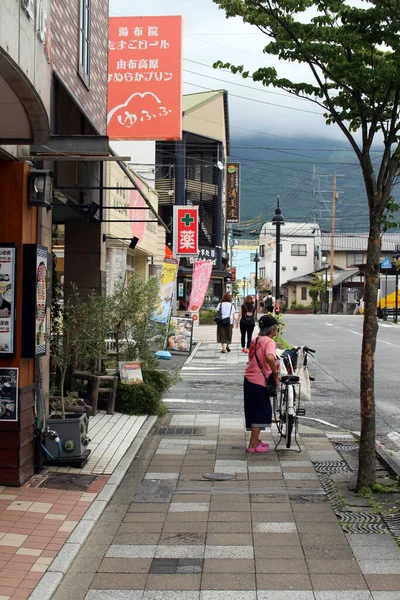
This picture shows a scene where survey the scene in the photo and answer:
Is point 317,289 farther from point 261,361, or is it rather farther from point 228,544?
point 228,544

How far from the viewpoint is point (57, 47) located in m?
9.15

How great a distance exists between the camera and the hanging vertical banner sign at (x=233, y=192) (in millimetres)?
58156

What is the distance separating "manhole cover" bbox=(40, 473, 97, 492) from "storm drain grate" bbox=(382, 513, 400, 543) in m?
2.94

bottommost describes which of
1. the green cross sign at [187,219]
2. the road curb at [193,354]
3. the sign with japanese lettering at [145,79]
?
the road curb at [193,354]

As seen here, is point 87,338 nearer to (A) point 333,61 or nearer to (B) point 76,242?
(B) point 76,242

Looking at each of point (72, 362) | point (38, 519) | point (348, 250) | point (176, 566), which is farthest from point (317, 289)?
point (176, 566)

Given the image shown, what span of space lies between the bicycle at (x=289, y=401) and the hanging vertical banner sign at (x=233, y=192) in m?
49.2

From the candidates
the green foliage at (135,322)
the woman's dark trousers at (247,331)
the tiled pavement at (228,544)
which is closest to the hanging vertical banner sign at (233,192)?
the woman's dark trousers at (247,331)

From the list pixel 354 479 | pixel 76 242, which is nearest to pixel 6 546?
pixel 354 479

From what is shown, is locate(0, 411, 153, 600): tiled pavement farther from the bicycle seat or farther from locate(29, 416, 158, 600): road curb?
the bicycle seat

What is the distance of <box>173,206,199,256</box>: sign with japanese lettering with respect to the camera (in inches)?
1183

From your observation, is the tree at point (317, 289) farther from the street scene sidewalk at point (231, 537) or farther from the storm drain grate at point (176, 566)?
the storm drain grate at point (176, 566)

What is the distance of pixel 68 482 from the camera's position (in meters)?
7.57

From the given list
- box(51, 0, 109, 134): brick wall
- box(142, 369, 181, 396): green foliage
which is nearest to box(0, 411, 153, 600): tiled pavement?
box(142, 369, 181, 396): green foliage
